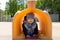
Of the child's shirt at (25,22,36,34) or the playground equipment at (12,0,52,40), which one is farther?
the child's shirt at (25,22,36,34)

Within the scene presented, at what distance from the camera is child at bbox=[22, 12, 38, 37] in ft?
8.00

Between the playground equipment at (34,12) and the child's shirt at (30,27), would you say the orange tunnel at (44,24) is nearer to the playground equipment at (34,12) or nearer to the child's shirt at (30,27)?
the playground equipment at (34,12)

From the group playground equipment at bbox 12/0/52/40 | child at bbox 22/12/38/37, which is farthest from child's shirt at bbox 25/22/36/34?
playground equipment at bbox 12/0/52/40

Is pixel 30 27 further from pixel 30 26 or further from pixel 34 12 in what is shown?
pixel 34 12

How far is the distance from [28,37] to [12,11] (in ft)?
36.7

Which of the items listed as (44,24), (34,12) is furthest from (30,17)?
(44,24)

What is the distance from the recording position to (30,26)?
97.8 inches

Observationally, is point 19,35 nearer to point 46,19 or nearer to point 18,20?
point 18,20

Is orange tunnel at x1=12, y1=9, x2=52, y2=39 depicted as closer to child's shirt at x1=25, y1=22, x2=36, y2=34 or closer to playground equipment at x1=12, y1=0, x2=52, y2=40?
playground equipment at x1=12, y1=0, x2=52, y2=40

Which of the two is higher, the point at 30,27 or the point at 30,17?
the point at 30,17

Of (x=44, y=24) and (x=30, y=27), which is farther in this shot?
(x=44, y=24)

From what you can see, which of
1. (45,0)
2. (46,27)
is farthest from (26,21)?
(45,0)

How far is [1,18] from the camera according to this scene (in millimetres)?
11773

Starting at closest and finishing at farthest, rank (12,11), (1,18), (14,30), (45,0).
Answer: (14,30) < (1,18) < (12,11) < (45,0)
